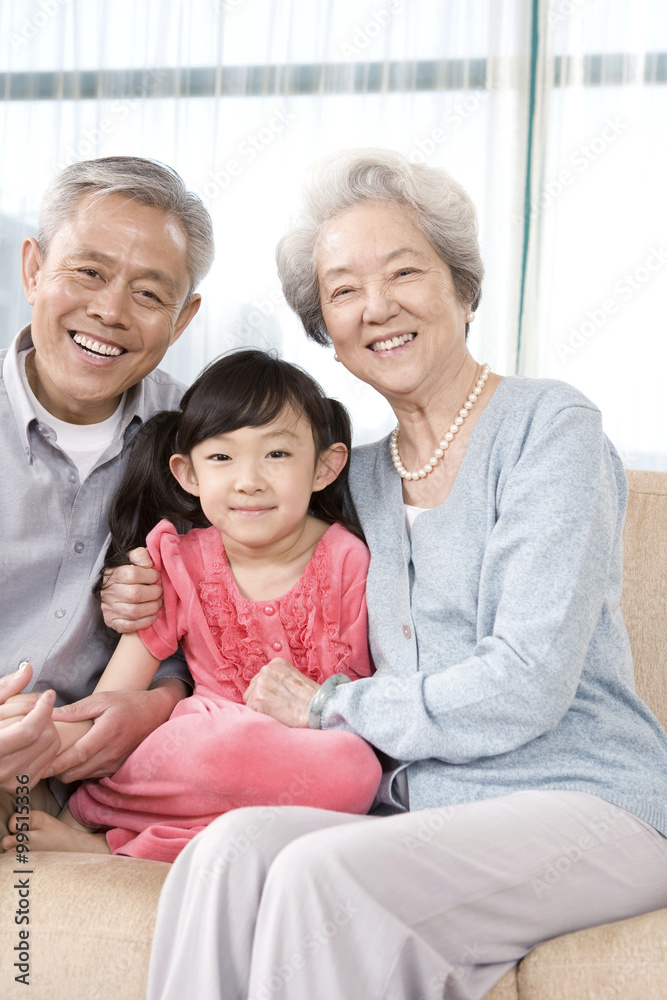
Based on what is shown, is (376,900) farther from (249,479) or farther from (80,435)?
(80,435)

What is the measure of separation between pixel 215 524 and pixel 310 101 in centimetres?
275

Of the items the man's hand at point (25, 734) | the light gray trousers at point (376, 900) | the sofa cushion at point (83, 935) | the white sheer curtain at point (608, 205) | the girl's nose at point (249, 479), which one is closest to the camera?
the light gray trousers at point (376, 900)

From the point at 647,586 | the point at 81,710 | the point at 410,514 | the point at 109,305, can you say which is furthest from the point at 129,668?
the point at 647,586

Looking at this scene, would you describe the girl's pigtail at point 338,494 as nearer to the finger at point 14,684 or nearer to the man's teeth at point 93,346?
the man's teeth at point 93,346

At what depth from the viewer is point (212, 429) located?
4.98 ft

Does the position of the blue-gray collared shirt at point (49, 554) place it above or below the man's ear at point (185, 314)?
below

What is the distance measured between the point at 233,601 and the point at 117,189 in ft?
2.71

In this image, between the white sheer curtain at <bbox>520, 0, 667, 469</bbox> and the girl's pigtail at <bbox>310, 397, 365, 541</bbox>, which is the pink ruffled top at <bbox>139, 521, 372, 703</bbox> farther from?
the white sheer curtain at <bbox>520, 0, 667, 469</bbox>

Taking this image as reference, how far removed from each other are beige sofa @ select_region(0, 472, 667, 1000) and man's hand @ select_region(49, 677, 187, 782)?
15 cm

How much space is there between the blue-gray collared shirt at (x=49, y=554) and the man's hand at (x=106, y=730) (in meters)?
0.14

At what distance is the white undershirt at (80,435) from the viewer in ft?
5.55

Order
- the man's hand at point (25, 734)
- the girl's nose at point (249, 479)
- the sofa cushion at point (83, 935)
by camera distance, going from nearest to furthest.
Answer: the sofa cushion at point (83, 935), the man's hand at point (25, 734), the girl's nose at point (249, 479)

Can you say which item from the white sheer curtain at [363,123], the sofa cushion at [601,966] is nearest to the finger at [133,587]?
the sofa cushion at [601,966]

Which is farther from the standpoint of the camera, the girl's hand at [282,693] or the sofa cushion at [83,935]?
the girl's hand at [282,693]
